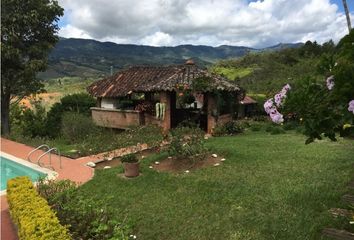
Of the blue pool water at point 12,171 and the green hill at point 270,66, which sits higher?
the green hill at point 270,66

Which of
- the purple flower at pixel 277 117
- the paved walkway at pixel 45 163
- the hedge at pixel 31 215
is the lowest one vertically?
the paved walkway at pixel 45 163

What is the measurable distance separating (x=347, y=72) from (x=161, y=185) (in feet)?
23.8

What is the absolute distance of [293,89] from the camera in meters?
5.18

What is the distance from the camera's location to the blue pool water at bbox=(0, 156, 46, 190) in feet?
47.0

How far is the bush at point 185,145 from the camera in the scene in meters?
12.4

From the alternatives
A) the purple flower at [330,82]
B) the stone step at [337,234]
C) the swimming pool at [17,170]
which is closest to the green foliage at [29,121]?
the swimming pool at [17,170]

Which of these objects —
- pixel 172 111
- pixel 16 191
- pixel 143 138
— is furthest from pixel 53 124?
pixel 16 191

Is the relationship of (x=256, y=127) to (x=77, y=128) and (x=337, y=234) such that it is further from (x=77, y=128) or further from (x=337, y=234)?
(x=337, y=234)

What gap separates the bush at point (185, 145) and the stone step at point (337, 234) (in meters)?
6.15

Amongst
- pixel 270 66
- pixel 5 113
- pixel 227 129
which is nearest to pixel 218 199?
pixel 227 129

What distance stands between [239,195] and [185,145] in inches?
151

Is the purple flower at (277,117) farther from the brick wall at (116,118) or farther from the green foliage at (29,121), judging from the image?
the green foliage at (29,121)

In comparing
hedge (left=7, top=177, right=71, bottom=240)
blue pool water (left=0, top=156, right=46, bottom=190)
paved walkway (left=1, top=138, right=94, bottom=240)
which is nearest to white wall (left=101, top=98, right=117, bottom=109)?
paved walkway (left=1, top=138, right=94, bottom=240)

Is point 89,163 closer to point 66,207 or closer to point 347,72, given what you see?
point 66,207
